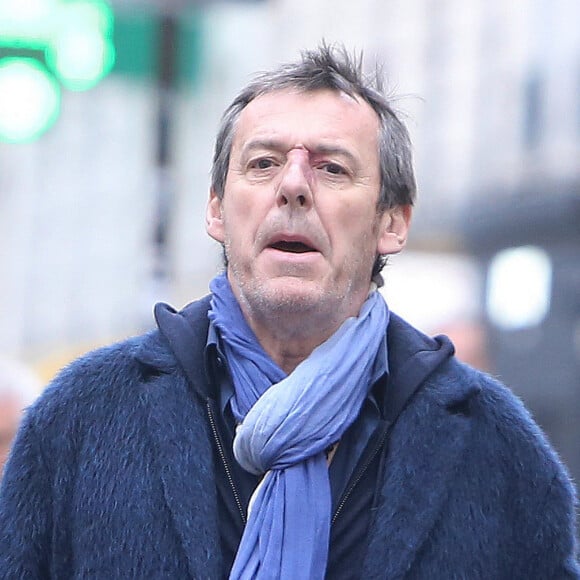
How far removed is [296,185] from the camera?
311cm

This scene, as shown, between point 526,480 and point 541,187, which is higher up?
point 526,480

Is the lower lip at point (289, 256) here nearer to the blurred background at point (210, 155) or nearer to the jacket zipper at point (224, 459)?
the jacket zipper at point (224, 459)

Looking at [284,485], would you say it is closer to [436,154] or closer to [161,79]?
[161,79]

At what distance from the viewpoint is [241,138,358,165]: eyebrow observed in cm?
321

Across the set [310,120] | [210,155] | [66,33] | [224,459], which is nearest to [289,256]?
[310,120]

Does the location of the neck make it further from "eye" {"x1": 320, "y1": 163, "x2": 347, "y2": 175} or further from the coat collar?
"eye" {"x1": 320, "y1": 163, "x2": 347, "y2": 175}

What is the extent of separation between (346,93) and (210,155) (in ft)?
61.9

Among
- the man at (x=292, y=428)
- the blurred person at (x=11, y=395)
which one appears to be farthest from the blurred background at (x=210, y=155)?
the blurred person at (x=11, y=395)

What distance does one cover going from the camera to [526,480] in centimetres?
316

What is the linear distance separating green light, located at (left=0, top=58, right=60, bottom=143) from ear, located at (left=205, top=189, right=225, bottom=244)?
149 inches

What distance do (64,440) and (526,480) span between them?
1.01m

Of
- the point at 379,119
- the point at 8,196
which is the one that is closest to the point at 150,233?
the point at 379,119

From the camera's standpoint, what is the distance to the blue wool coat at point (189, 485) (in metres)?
2.96

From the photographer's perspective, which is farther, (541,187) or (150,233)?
(541,187)
